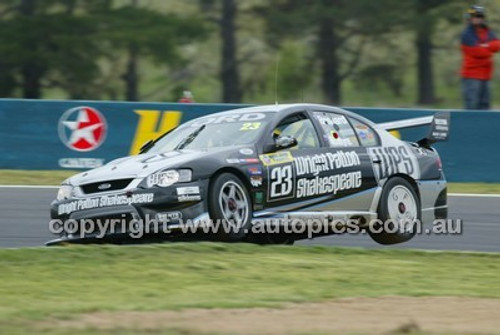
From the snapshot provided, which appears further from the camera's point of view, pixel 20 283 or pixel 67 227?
pixel 67 227

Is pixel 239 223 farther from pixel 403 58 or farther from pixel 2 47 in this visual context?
pixel 403 58

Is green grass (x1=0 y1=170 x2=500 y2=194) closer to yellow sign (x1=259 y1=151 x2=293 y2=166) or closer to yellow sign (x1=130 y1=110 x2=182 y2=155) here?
yellow sign (x1=130 y1=110 x2=182 y2=155)

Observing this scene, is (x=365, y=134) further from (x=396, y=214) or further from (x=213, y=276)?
Answer: (x=213, y=276)

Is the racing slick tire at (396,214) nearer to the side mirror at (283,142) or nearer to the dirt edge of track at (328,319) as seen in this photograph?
the side mirror at (283,142)

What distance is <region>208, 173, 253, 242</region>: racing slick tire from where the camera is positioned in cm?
978

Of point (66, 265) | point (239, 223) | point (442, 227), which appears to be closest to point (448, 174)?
point (442, 227)

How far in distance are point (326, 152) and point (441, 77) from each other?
2611 cm

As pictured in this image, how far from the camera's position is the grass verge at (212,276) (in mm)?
7438

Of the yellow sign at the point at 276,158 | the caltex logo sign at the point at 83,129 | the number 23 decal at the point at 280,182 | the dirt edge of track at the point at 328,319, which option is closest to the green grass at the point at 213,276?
the dirt edge of track at the point at 328,319

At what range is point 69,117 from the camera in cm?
1747

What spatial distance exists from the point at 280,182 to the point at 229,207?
2.17 feet

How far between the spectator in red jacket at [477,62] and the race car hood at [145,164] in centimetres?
882

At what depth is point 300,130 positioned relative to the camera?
10898mm

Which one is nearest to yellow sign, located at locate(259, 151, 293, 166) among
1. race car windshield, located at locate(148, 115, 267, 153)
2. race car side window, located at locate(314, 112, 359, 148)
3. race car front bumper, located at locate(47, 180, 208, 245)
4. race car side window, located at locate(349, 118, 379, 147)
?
race car windshield, located at locate(148, 115, 267, 153)
